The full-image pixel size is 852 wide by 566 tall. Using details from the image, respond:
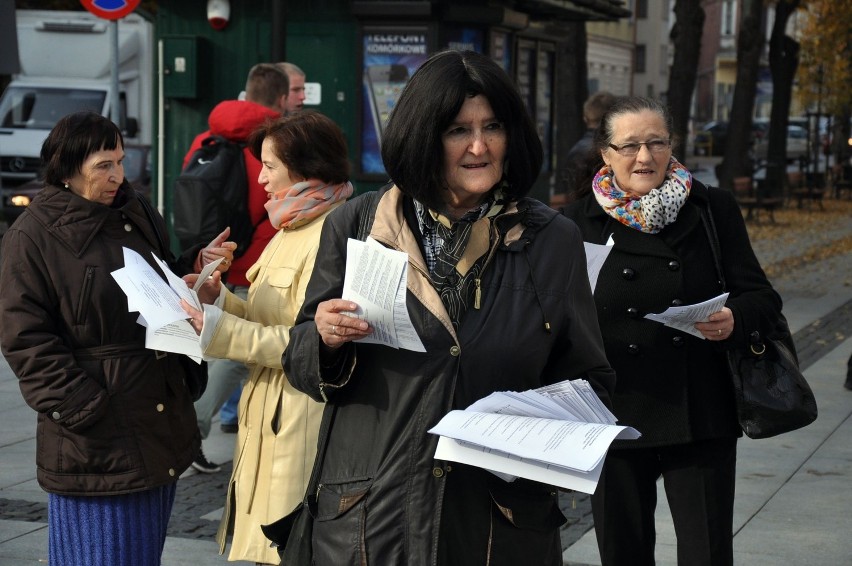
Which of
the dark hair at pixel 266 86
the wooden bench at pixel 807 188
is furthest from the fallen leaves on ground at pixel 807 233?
the dark hair at pixel 266 86

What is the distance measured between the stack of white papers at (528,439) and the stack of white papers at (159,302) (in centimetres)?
134

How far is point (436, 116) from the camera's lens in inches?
118

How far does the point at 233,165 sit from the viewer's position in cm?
689

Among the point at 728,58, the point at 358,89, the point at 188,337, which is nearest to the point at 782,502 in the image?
the point at 188,337

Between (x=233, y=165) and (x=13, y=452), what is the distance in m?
2.12

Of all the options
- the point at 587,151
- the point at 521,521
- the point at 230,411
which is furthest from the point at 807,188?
the point at 521,521

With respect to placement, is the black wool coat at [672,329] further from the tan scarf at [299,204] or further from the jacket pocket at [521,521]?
the jacket pocket at [521,521]

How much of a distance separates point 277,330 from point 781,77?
99.2 feet

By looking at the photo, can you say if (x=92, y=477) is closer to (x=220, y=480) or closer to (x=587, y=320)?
(x=587, y=320)

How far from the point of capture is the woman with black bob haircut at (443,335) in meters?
2.97

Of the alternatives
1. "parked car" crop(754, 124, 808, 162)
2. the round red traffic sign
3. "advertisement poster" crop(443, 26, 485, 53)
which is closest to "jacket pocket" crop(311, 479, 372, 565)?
the round red traffic sign

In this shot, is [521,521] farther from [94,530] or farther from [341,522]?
[94,530]

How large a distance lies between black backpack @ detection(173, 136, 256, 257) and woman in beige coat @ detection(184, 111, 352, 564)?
1901mm

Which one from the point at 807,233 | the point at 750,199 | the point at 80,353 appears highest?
the point at 80,353
